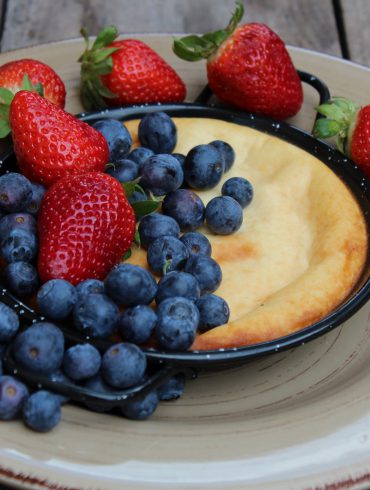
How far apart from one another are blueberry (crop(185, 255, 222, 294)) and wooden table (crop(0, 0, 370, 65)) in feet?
5.61

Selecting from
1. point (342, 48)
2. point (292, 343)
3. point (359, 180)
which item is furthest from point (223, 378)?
point (342, 48)

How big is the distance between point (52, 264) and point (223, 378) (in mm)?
416

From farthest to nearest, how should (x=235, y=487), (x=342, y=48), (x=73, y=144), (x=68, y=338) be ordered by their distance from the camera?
(x=342, y=48) < (x=73, y=144) < (x=68, y=338) < (x=235, y=487)

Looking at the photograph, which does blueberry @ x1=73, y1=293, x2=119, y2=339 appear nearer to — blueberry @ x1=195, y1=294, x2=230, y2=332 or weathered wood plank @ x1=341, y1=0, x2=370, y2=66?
blueberry @ x1=195, y1=294, x2=230, y2=332

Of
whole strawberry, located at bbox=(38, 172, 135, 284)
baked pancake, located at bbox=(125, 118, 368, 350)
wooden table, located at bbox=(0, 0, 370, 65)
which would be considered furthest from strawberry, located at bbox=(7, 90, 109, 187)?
wooden table, located at bbox=(0, 0, 370, 65)

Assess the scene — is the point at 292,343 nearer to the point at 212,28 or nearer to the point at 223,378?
the point at 223,378

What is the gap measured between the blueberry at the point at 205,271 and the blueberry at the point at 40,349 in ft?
1.05

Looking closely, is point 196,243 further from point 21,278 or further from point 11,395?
point 11,395

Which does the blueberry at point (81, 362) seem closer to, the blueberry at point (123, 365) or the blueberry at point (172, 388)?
the blueberry at point (123, 365)

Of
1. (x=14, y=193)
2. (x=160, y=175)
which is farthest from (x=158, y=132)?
(x=14, y=193)

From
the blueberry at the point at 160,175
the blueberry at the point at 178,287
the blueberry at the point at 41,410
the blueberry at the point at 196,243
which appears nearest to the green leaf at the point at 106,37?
the blueberry at the point at 160,175

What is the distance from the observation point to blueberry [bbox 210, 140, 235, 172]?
1.88 metres

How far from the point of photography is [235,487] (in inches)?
50.1

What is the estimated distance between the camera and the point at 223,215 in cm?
168
